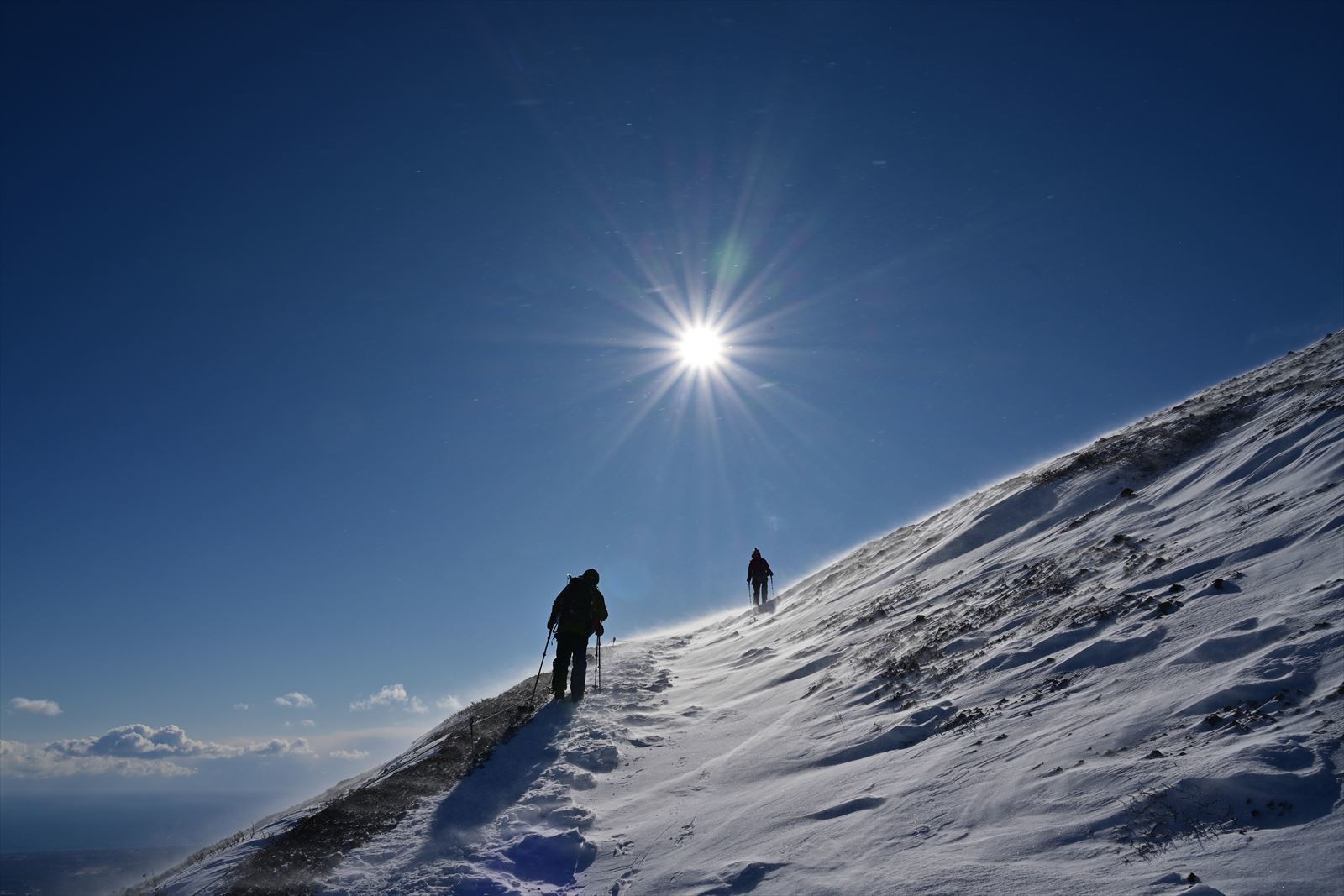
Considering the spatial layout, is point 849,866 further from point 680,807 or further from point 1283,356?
point 1283,356

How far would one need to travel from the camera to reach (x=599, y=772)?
33.0ft

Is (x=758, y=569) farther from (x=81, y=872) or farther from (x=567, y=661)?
(x=81, y=872)

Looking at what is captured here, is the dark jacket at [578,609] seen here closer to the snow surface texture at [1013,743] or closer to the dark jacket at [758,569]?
the snow surface texture at [1013,743]

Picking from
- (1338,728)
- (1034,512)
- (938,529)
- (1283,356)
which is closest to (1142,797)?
(1338,728)

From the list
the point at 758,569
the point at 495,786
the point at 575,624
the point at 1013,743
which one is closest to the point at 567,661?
the point at 575,624

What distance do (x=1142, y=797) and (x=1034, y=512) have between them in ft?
45.6

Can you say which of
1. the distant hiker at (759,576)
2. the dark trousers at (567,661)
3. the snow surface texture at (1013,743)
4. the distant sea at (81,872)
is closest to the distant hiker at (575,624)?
the dark trousers at (567,661)

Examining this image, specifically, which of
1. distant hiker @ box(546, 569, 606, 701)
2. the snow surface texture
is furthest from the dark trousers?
the snow surface texture

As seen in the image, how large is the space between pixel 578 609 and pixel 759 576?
49.4 feet

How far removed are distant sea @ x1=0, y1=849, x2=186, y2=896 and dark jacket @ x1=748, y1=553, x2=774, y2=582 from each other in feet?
63.6

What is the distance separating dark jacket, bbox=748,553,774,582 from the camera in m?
27.9

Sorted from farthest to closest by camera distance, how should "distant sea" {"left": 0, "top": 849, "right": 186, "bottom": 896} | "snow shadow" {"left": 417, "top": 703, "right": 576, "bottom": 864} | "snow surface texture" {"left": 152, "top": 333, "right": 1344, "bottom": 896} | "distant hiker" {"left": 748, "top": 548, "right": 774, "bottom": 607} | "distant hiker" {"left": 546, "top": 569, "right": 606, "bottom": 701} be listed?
"distant hiker" {"left": 748, "top": 548, "right": 774, "bottom": 607} < "distant hiker" {"left": 546, "top": 569, "right": 606, "bottom": 701} < "distant sea" {"left": 0, "top": 849, "right": 186, "bottom": 896} < "snow shadow" {"left": 417, "top": 703, "right": 576, "bottom": 864} < "snow surface texture" {"left": 152, "top": 333, "right": 1344, "bottom": 896}

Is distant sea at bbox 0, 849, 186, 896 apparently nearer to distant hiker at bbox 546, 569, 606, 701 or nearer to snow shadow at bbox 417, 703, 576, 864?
snow shadow at bbox 417, 703, 576, 864

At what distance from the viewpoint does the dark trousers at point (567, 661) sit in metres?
13.8
